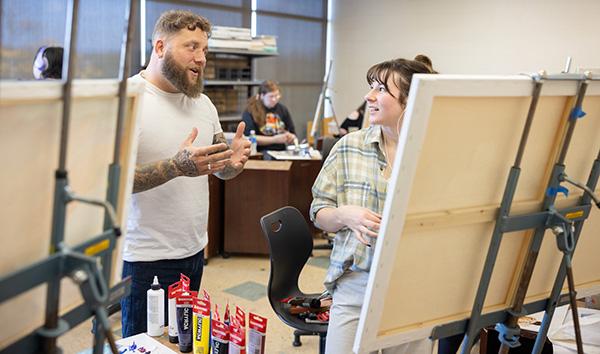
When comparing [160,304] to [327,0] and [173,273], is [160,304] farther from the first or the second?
[327,0]

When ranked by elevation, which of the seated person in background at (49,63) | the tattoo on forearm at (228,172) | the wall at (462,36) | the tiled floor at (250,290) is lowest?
the tiled floor at (250,290)

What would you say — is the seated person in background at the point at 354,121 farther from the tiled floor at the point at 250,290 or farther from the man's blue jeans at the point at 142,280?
the man's blue jeans at the point at 142,280

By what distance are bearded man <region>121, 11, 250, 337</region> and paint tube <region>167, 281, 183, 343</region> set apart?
→ 187mm

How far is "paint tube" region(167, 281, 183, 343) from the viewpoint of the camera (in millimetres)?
1746

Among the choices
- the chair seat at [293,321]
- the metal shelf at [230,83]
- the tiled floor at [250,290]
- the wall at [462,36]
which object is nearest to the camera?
the chair seat at [293,321]

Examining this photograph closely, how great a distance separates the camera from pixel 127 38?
0.90 m

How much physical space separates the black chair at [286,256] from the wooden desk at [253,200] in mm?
1666

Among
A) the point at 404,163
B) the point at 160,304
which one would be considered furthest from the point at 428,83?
the point at 160,304

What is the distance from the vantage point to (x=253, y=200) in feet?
14.1

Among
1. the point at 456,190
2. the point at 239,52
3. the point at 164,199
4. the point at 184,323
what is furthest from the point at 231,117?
the point at 456,190

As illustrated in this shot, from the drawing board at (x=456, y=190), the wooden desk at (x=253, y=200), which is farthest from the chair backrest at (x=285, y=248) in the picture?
the wooden desk at (x=253, y=200)

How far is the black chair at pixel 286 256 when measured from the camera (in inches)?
94.0

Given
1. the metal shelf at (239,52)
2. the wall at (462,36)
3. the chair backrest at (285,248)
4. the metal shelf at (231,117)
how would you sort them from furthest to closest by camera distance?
the wall at (462,36) < the metal shelf at (231,117) < the metal shelf at (239,52) < the chair backrest at (285,248)

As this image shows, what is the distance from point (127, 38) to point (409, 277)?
28.1 inches
